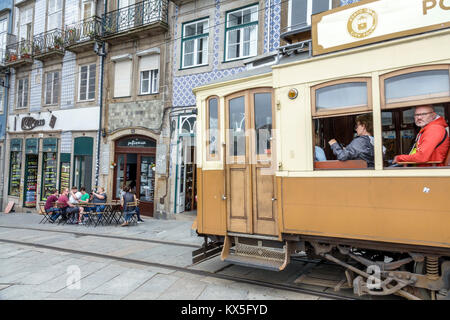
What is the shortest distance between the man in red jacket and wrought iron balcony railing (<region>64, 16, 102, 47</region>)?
1439 cm

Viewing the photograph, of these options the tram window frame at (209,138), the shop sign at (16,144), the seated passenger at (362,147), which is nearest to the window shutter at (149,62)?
the tram window frame at (209,138)

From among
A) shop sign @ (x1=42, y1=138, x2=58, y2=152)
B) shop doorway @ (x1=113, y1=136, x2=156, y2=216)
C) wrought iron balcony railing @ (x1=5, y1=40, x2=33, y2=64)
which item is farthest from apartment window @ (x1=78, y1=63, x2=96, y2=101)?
wrought iron balcony railing @ (x1=5, y1=40, x2=33, y2=64)

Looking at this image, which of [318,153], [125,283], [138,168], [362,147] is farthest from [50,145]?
[362,147]

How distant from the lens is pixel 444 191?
11.5ft

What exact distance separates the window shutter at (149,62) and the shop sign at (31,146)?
8052 mm

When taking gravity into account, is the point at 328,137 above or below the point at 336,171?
above

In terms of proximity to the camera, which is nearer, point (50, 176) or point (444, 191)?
point (444, 191)

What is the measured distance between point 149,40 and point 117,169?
5.55 m

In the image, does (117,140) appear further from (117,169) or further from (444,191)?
(444,191)

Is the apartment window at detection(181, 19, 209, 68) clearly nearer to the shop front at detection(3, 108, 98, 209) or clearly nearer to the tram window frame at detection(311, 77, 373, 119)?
the shop front at detection(3, 108, 98, 209)

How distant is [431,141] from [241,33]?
9.15 m

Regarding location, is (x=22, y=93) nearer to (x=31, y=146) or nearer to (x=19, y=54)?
(x=19, y=54)

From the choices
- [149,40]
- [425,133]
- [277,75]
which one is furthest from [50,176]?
[425,133]

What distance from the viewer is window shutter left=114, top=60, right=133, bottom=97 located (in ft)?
47.7
